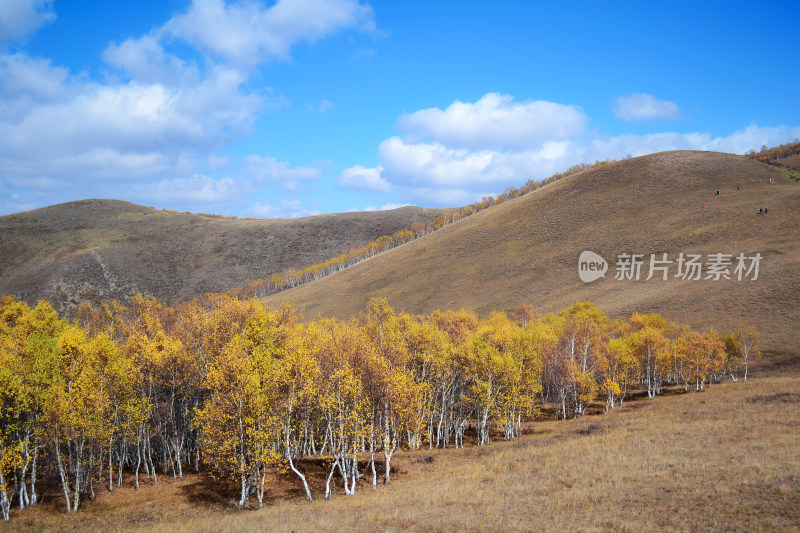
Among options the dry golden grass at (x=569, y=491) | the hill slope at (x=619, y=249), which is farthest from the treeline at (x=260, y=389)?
the hill slope at (x=619, y=249)

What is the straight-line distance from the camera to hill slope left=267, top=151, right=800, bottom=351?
85688 mm

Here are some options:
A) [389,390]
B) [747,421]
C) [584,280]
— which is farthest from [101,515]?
[584,280]

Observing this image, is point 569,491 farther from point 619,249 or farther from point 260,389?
point 619,249

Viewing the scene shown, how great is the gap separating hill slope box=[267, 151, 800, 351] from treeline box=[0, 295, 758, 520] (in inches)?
986

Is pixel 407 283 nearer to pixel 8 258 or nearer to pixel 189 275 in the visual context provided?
pixel 189 275

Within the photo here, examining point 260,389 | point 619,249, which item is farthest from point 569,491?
point 619,249

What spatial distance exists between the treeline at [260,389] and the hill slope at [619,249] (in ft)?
82.2

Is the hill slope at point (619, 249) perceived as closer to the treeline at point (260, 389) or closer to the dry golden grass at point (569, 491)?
the treeline at point (260, 389)

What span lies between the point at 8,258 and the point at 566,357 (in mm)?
216624

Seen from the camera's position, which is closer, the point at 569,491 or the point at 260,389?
the point at 569,491

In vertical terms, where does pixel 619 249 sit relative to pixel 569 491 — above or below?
above

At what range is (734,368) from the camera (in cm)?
6700

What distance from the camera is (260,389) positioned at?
30500 millimetres

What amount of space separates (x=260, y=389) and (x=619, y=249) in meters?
118
